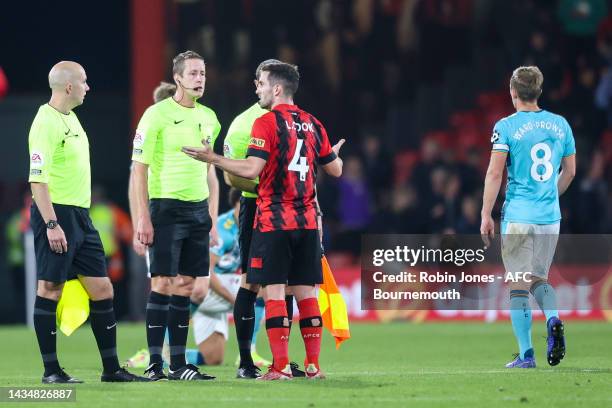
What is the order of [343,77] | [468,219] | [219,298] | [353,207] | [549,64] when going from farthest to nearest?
[343,77] < [549,64] < [353,207] < [468,219] < [219,298]

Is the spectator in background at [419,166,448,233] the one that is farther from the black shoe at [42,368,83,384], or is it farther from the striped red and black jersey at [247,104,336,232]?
the black shoe at [42,368,83,384]

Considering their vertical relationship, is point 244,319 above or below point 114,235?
below

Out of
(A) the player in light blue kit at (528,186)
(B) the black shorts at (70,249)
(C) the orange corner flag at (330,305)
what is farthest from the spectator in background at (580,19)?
(B) the black shorts at (70,249)

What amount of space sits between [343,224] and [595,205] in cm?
344

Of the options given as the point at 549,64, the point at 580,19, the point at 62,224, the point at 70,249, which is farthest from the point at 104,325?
the point at 580,19

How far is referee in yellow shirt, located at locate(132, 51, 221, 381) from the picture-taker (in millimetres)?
8539

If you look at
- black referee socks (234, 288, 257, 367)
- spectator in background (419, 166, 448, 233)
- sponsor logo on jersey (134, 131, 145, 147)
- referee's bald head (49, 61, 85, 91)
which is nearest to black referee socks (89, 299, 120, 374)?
black referee socks (234, 288, 257, 367)

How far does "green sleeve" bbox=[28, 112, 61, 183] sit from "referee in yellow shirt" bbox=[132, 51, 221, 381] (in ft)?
1.95

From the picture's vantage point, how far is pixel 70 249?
8.25m

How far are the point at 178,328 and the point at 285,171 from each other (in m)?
1.29

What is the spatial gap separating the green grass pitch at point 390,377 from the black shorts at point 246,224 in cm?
84

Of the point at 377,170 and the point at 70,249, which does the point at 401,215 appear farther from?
the point at 70,249

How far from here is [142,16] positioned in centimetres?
1833

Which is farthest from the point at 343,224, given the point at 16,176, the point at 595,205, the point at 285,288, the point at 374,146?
the point at 285,288
